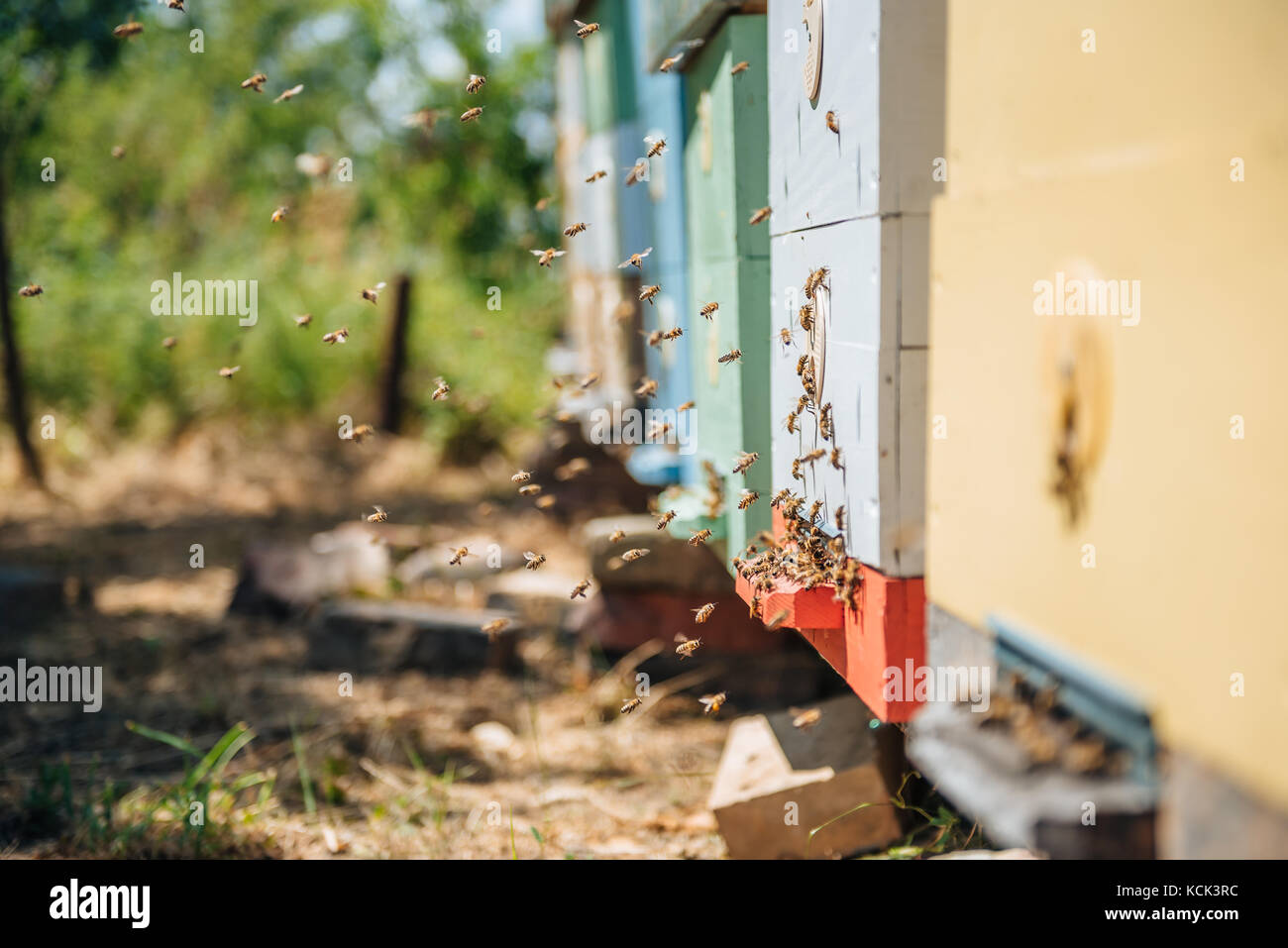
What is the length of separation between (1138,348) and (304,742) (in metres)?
3.25

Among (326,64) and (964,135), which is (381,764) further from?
(326,64)

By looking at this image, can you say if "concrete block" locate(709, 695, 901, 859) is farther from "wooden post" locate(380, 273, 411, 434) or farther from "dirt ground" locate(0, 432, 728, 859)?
"wooden post" locate(380, 273, 411, 434)

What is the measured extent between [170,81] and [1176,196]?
1101 cm

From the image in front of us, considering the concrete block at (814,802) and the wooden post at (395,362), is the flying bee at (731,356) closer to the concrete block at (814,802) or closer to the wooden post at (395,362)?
the concrete block at (814,802)

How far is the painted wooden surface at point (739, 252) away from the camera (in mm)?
2822

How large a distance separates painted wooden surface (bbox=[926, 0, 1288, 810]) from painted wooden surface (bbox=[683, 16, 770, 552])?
0.99 meters

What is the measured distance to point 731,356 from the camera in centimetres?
279

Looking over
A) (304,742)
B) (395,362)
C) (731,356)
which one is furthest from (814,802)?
(395,362)

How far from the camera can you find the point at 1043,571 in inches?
63.8

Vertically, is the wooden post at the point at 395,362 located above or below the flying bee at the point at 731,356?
above
